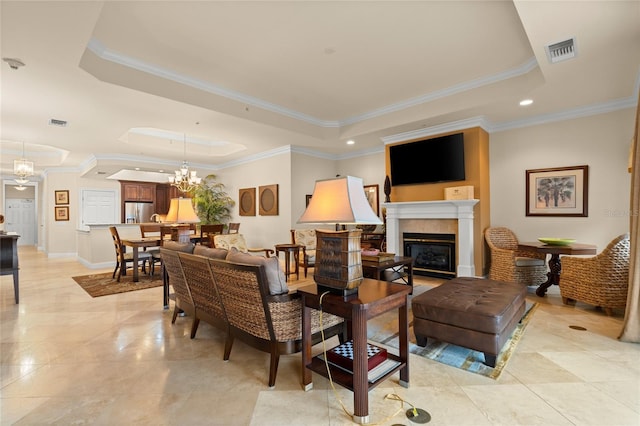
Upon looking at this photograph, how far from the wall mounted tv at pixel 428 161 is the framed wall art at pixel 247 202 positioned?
145 inches

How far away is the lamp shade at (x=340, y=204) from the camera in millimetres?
1840

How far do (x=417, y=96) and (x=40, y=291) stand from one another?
22.2 ft

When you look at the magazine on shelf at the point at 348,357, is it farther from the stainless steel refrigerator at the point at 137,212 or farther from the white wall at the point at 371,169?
the stainless steel refrigerator at the point at 137,212

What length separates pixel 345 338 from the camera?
8.41 ft

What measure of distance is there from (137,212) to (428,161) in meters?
9.87

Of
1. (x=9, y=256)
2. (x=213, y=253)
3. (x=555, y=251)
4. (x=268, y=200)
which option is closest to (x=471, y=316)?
(x=213, y=253)

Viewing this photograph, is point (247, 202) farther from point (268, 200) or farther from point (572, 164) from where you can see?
point (572, 164)

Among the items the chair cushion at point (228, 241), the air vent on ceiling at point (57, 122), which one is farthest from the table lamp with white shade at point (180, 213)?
the air vent on ceiling at point (57, 122)

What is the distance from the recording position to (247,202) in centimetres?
820

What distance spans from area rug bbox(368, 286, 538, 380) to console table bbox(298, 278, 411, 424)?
23.8 inches

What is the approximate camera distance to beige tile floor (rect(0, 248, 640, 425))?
5.89ft

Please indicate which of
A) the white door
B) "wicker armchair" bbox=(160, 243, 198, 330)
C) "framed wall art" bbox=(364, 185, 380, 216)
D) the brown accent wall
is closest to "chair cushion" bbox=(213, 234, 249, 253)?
"wicker armchair" bbox=(160, 243, 198, 330)

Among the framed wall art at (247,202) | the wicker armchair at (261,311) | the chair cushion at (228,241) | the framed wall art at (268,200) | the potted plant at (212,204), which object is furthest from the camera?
the potted plant at (212,204)

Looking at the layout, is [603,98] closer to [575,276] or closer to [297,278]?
[575,276]
